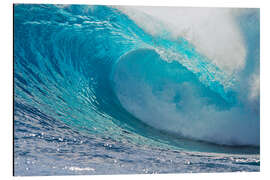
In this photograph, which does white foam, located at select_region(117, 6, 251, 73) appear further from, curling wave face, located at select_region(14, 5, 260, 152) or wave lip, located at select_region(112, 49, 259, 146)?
wave lip, located at select_region(112, 49, 259, 146)

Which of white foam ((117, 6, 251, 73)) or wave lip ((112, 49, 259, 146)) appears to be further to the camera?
wave lip ((112, 49, 259, 146))

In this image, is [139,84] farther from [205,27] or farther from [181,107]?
[205,27]

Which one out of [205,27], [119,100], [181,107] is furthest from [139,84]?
[205,27]

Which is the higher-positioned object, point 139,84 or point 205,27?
point 205,27

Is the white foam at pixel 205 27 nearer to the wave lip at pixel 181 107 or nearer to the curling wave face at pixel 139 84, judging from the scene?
the curling wave face at pixel 139 84

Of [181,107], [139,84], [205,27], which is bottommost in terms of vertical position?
[181,107]

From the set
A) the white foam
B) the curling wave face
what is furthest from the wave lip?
the white foam
